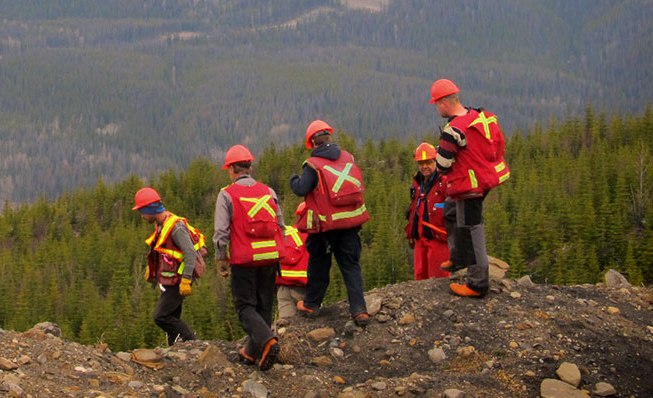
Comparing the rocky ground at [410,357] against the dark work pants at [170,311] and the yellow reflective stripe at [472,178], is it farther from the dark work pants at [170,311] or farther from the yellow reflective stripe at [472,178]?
the yellow reflective stripe at [472,178]

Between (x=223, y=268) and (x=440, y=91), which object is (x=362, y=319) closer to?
(x=223, y=268)

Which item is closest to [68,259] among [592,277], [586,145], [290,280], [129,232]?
[129,232]

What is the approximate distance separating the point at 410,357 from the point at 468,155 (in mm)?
2424

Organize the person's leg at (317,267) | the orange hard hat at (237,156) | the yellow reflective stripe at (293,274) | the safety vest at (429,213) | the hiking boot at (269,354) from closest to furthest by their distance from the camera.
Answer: the hiking boot at (269,354), the orange hard hat at (237,156), the person's leg at (317,267), the safety vest at (429,213), the yellow reflective stripe at (293,274)

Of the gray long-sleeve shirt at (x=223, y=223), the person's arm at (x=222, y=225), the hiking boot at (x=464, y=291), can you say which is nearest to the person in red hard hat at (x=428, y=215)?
the hiking boot at (x=464, y=291)

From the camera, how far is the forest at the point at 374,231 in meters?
43.9

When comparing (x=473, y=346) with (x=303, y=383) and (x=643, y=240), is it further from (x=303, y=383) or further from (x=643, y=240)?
(x=643, y=240)

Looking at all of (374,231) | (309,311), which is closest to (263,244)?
(309,311)

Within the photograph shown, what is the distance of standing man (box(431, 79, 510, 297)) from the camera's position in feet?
38.4

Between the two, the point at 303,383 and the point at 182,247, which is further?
the point at 182,247

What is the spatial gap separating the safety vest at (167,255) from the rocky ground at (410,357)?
3.68 feet

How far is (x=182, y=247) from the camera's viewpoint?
484 inches

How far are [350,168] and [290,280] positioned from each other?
9.42ft

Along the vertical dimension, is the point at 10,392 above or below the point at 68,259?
above
